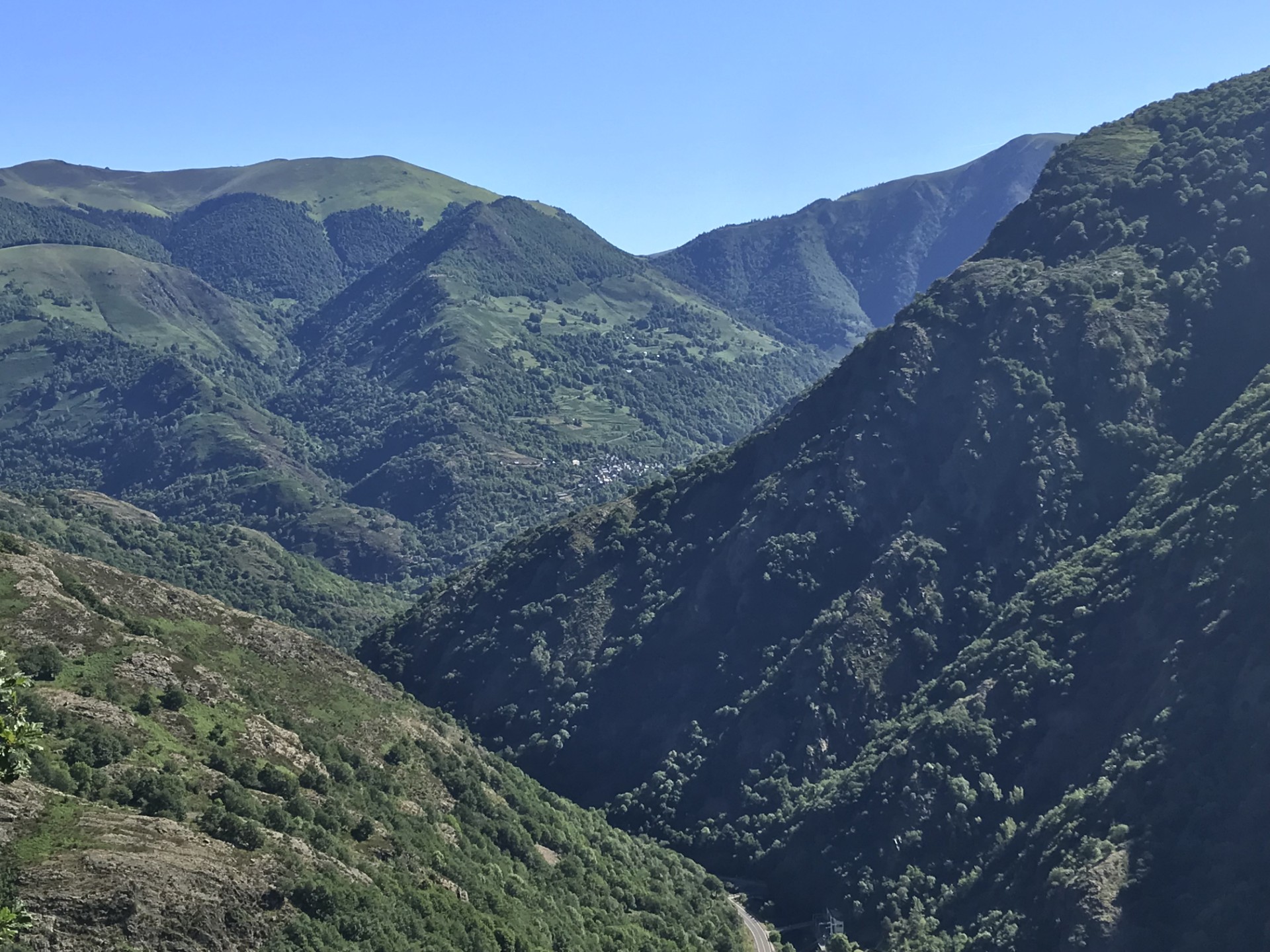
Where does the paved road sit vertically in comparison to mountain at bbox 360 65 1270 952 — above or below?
below

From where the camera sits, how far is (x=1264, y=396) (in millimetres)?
151750

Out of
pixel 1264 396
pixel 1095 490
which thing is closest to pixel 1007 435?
pixel 1095 490

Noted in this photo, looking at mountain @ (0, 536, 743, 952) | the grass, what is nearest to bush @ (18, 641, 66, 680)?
mountain @ (0, 536, 743, 952)

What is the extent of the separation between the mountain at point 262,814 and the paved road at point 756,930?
2.47 m

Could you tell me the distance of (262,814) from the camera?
85.1 metres

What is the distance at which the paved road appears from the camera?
125 meters

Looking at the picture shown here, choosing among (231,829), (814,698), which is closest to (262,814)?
(231,829)

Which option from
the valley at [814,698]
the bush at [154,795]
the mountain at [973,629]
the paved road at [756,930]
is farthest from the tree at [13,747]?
the paved road at [756,930]

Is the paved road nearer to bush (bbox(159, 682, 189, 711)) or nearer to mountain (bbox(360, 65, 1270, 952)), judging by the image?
mountain (bbox(360, 65, 1270, 952))

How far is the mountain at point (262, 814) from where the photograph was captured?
231 feet

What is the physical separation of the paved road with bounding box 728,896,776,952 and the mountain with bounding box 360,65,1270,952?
5079 millimetres

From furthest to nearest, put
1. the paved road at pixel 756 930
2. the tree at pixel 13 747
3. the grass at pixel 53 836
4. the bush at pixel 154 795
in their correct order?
the paved road at pixel 756 930 → the bush at pixel 154 795 → the grass at pixel 53 836 → the tree at pixel 13 747

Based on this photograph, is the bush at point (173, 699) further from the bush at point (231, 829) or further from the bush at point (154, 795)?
the bush at point (231, 829)

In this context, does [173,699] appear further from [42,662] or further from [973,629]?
[973,629]
